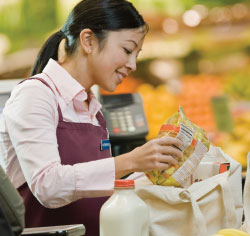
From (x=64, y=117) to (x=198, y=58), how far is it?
8.03 ft

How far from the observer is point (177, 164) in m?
1.46

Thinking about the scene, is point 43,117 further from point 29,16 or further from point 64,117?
point 29,16

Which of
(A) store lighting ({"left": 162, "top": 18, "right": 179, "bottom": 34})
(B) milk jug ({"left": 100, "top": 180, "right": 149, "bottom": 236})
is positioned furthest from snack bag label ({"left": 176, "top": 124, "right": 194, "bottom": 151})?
(A) store lighting ({"left": 162, "top": 18, "right": 179, "bottom": 34})

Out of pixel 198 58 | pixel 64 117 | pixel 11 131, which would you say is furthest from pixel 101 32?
pixel 198 58

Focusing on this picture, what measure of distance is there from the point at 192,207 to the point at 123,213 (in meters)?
0.23

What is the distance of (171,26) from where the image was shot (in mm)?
3986

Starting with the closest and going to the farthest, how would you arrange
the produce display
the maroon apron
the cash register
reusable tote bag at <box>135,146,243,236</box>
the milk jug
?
the milk jug
reusable tote bag at <box>135,146,243,236</box>
the maroon apron
the cash register
the produce display

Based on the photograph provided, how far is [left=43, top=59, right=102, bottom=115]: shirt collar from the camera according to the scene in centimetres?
172

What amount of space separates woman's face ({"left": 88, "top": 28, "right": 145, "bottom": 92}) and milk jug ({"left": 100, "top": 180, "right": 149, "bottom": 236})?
564 mm

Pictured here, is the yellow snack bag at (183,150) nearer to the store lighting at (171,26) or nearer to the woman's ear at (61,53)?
the woman's ear at (61,53)

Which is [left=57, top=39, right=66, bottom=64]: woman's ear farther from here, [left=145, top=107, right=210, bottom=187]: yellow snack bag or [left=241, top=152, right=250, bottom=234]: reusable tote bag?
[left=241, top=152, right=250, bottom=234]: reusable tote bag

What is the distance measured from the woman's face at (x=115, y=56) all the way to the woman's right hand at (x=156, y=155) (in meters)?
0.36

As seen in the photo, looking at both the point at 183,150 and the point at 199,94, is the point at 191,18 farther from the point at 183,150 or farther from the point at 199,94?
the point at 183,150

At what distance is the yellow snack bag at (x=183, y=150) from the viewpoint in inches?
56.9
